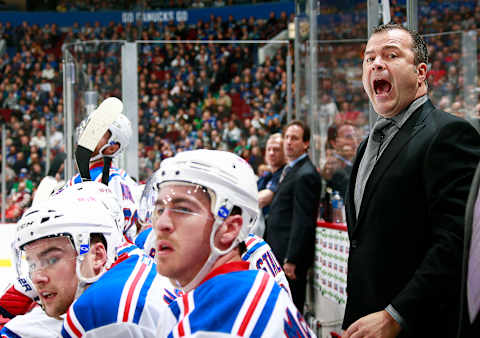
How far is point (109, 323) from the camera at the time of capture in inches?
55.9

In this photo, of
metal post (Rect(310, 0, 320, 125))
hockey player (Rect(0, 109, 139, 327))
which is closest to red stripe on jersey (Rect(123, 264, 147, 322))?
hockey player (Rect(0, 109, 139, 327))

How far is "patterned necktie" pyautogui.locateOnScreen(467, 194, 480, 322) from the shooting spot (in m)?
1.05

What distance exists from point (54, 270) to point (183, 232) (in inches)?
21.9

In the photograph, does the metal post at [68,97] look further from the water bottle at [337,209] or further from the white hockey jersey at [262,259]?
the white hockey jersey at [262,259]

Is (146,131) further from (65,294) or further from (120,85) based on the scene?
(65,294)

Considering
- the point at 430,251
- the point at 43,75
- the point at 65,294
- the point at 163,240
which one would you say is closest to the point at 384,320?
the point at 430,251

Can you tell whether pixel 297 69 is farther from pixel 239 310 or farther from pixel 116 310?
pixel 239 310

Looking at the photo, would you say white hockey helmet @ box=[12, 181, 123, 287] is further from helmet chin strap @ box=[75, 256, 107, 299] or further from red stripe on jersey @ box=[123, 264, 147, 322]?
red stripe on jersey @ box=[123, 264, 147, 322]

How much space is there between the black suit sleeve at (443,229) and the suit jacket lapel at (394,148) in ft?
0.36

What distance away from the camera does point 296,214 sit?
407 cm

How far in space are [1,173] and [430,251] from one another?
20.1 feet

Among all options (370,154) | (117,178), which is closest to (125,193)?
(117,178)

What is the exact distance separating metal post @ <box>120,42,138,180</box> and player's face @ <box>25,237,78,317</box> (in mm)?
3542

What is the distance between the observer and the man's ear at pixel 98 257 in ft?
5.56
